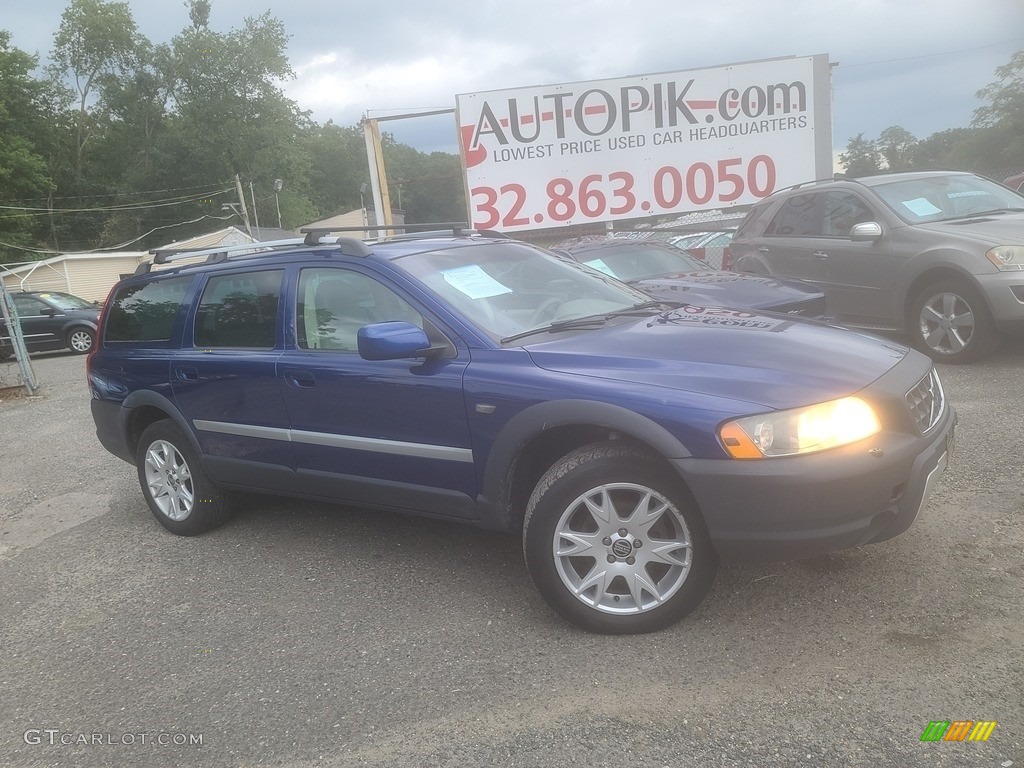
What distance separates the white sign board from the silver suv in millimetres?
4347

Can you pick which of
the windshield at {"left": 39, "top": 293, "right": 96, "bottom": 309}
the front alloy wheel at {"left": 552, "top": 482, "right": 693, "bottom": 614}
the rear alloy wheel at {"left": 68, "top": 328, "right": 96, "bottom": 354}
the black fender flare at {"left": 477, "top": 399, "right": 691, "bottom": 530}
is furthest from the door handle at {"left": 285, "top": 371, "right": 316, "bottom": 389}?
the windshield at {"left": 39, "top": 293, "right": 96, "bottom": 309}

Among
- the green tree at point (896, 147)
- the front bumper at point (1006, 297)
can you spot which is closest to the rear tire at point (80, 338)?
the front bumper at point (1006, 297)

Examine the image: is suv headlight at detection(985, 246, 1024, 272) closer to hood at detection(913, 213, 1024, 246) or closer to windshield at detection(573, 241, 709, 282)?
hood at detection(913, 213, 1024, 246)

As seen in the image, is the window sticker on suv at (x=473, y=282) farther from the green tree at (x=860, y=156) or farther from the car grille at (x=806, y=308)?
the green tree at (x=860, y=156)

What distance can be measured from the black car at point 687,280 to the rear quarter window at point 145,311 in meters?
2.33

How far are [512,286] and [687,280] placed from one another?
3.56 m

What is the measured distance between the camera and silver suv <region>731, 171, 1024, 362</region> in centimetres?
687

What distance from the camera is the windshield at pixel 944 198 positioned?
7664 millimetres

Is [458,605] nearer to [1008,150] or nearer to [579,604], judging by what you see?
[579,604]

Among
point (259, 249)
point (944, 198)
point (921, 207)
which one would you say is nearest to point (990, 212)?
point (944, 198)

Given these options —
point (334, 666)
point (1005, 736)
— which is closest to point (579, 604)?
point (334, 666)

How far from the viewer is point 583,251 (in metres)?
8.51

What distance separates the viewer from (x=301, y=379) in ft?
13.8

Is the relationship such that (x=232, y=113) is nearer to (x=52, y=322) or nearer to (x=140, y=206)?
(x=140, y=206)
